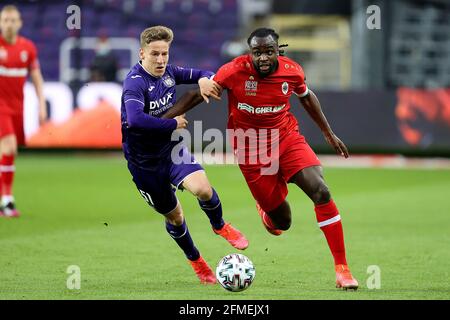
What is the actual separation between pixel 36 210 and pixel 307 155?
6.25 metres

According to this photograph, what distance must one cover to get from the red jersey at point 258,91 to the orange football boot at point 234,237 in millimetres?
839

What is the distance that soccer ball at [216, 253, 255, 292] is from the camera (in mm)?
7281

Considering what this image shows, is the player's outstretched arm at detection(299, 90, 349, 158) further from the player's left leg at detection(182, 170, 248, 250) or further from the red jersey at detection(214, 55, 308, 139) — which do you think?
the player's left leg at detection(182, 170, 248, 250)

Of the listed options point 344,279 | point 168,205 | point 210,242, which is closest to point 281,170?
point 168,205

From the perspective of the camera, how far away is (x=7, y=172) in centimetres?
1280

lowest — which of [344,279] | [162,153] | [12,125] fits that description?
[344,279]

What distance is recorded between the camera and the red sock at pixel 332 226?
25.0ft

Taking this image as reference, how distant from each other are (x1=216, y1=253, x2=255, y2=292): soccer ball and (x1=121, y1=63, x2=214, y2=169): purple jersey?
1.12 meters

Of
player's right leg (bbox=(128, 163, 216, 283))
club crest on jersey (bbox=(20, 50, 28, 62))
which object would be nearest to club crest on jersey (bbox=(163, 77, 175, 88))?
player's right leg (bbox=(128, 163, 216, 283))

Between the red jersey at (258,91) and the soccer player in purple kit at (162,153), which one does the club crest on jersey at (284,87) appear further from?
the soccer player in purple kit at (162,153)

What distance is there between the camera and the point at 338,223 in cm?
770

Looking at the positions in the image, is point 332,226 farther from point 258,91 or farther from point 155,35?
point 155,35

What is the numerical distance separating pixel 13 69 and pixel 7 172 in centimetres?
131
